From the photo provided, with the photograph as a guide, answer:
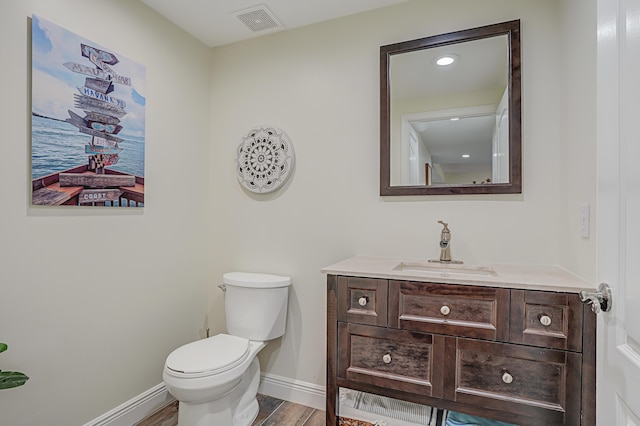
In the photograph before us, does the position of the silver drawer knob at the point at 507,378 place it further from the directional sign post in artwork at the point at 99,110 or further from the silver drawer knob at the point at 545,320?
the directional sign post in artwork at the point at 99,110

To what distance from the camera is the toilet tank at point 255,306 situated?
81.7 inches

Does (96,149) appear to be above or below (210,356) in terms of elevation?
above

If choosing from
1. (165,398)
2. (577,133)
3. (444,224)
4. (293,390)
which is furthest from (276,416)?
(577,133)

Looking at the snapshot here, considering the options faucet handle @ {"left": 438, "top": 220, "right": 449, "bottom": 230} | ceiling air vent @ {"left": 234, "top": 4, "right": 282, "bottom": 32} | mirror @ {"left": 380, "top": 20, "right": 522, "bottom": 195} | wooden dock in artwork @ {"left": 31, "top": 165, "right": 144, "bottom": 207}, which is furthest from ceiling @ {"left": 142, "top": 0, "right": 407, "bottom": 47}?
faucet handle @ {"left": 438, "top": 220, "right": 449, "bottom": 230}

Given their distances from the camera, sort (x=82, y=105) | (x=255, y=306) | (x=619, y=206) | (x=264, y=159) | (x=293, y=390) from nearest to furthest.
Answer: (x=619, y=206) → (x=82, y=105) → (x=255, y=306) → (x=293, y=390) → (x=264, y=159)

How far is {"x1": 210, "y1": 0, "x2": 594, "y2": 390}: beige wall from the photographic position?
172 centimetres

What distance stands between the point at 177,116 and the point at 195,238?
33.1 inches

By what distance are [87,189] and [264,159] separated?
3.36ft

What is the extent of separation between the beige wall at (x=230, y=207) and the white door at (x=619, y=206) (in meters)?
0.60

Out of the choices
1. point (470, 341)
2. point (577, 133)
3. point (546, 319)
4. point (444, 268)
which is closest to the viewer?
point (546, 319)

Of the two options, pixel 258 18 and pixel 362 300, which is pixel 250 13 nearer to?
pixel 258 18

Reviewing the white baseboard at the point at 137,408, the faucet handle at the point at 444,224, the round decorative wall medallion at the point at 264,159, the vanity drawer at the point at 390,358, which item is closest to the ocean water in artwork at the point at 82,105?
the round decorative wall medallion at the point at 264,159

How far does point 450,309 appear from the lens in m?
1.42

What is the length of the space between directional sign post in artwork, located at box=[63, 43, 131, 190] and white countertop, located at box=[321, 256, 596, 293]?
1.30 metres
